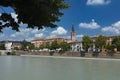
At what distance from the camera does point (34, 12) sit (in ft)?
12.4

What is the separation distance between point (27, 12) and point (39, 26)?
0.35 meters

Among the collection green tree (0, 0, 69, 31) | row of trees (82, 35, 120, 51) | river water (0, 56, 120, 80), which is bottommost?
river water (0, 56, 120, 80)

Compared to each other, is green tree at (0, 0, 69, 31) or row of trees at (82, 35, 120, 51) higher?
row of trees at (82, 35, 120, 51)

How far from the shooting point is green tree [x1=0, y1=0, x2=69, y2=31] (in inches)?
143

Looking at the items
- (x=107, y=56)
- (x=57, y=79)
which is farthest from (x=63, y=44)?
(x=57, y=79)

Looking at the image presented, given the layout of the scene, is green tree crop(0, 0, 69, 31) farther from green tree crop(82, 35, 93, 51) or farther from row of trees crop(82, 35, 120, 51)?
green tree crop(82, 35, 93, 51)

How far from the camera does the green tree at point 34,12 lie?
3.63 meters

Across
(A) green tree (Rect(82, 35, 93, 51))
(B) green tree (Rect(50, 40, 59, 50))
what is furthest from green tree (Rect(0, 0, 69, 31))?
(B) green tree (Rect(50, 40, 59, 50))

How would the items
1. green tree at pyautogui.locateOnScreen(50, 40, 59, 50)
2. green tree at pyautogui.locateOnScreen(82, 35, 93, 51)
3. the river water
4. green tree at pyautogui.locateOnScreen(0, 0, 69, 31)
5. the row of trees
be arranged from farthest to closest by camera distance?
green tree at pyautogui.locateOnScreen(50, 40, 59, 50) < green tree at pyautogui.locateOnScreen(82, 35, 93, 51) < the row of trees < the river water < green tree at pyautogui.locateOnScreen(0, 0, 69, 31)

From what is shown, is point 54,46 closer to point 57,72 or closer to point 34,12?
point 57,72

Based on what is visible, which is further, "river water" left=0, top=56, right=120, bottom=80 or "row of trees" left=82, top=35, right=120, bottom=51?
"row of trees" left=82, top=35, right=120, bottom=51

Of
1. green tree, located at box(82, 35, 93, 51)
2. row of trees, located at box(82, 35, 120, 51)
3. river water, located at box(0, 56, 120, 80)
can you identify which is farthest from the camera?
green tree, located at box(82, 35, 93, 51)

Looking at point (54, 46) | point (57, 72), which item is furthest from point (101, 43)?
point (57, 72)

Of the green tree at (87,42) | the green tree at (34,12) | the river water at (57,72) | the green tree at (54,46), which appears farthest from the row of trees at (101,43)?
the green tree at (34,12)
